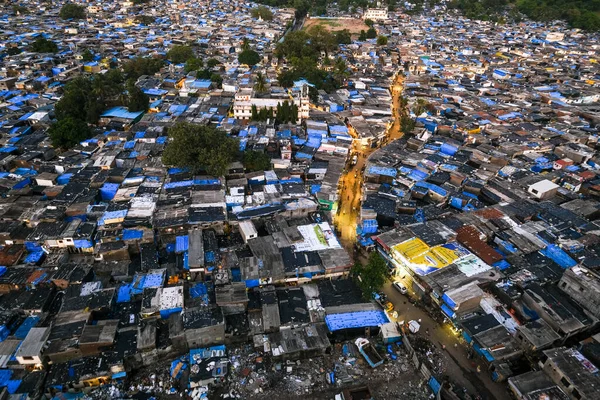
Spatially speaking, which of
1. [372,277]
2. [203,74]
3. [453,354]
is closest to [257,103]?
[203,74]

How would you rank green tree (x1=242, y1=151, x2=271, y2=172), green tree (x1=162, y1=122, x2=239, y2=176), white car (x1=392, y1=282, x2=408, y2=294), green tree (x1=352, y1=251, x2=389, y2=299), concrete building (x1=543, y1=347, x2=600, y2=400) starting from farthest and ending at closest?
1. green tree (x1=242, y1=151, x2=271, y2=172)
2. green tree (x1=162, y1=122, x2=239, y2=176)
3. white car (x1=392, y1=282, x2=408, y2=294)
4. green tree (x1=352, y1=251, x2=389, y2=299)
5. concrete building (x1=543, y1=347, x2=600, y2=400)

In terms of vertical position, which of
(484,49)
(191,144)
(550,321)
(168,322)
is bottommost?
(168,322)

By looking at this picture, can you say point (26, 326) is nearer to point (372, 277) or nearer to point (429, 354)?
point (372, 277)

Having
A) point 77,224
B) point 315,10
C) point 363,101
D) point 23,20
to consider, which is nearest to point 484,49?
point 363,101

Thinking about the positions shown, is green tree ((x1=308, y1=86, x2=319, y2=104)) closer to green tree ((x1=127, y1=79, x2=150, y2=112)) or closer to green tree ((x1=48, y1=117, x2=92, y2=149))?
green tree ((x1=127, y1=79, x2=150, y2=112))

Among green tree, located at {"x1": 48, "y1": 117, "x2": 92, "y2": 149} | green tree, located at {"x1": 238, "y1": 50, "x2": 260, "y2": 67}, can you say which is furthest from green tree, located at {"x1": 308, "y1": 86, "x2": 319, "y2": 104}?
green tree, located at {"x1": 48, "y1": 117, "x2": 92, "y2": 149}

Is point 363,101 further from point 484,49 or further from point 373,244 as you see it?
point 484,49

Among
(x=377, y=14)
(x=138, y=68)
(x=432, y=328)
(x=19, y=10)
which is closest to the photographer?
(x=432, y=328)
